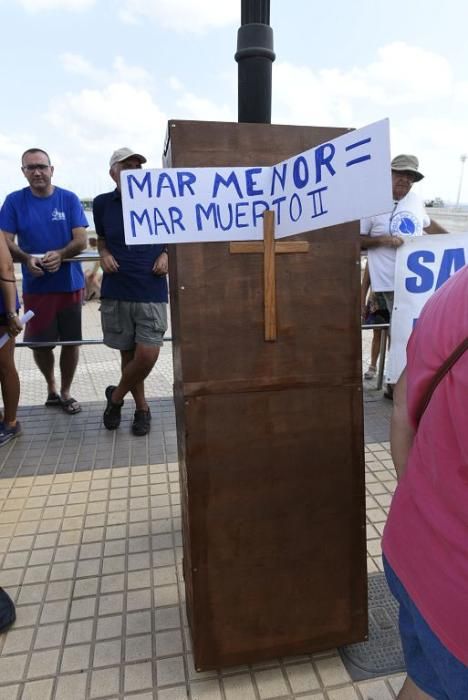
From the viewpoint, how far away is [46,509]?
115 inches

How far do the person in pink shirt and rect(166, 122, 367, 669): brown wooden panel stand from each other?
477mm

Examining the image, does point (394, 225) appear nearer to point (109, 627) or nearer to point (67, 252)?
point (67, 252)

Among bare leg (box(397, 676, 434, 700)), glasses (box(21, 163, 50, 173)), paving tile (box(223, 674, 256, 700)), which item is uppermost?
glasses (box(21, 163, 50, 173))

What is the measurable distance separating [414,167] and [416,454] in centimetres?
333

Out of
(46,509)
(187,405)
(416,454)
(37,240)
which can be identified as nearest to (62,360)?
(37,240)

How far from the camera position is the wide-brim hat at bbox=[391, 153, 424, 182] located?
12.6ft

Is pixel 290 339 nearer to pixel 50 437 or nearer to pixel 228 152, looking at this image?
pixel 228 152

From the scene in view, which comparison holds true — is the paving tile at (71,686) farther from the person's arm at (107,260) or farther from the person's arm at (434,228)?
the person's arm at (434,228)

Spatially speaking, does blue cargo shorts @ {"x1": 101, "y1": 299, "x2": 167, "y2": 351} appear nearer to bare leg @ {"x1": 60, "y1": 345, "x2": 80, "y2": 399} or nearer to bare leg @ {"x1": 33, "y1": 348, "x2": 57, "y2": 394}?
bare leg @ {"x1": 60, "y1": 345, "x2": 80, "y2": 399}

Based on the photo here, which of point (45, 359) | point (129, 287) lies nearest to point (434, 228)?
point (129, 287)

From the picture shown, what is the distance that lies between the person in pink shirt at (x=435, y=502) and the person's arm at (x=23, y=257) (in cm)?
327

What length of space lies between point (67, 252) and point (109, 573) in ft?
7.92

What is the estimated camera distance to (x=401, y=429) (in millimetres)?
1220

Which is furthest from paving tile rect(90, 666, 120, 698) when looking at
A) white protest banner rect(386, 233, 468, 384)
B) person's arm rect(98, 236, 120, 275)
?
person's arm rect(98, 236, 120, 275)
